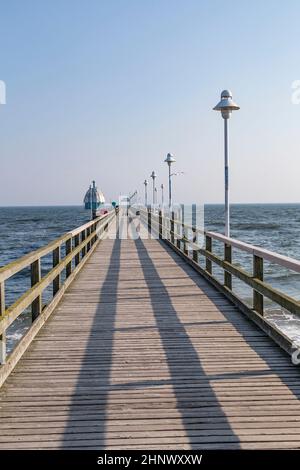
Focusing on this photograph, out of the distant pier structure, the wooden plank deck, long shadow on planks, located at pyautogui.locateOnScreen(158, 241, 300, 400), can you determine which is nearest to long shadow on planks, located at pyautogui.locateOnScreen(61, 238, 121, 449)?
the wooden plank deck

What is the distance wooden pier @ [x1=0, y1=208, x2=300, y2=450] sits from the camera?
3.74 meters

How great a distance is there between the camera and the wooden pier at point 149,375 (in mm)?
3736

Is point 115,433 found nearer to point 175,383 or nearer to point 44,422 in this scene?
point 44,422

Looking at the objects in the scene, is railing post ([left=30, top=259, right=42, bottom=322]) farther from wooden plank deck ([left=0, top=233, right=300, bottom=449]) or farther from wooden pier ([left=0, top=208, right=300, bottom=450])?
wooden plank deck ([left=0, top=233, right=300, bottom=449])

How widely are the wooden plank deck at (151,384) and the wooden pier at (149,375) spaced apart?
11 mm

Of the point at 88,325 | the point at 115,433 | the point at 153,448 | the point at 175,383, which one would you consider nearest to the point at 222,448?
the point at 153,448

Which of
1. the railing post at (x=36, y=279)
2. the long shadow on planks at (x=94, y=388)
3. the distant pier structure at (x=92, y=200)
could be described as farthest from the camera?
the distant pier structure at (x=92, y=200)

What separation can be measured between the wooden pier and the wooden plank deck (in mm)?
11

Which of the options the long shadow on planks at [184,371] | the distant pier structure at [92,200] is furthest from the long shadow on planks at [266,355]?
the distant pier structure at [92,200]

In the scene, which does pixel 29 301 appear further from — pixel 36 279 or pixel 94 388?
pixel 94 388
